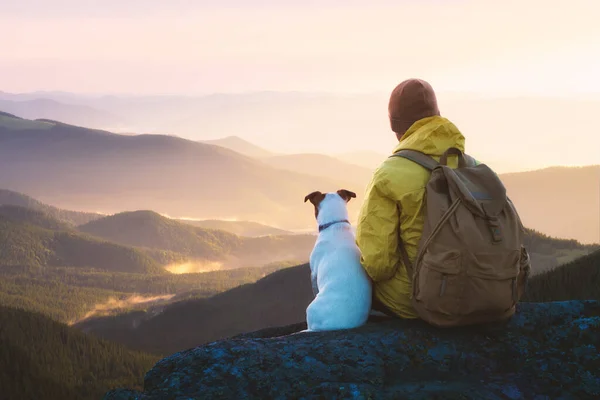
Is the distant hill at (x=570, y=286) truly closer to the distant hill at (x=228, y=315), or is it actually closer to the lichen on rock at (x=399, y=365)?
the lichen on rock at (x=399, y=365)

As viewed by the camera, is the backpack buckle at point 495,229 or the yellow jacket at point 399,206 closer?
the backpack buckle at point 495,229

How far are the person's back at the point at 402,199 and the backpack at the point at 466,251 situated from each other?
192 mm

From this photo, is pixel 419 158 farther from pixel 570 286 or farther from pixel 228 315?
pixel 228 315

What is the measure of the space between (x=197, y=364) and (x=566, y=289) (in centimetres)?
896

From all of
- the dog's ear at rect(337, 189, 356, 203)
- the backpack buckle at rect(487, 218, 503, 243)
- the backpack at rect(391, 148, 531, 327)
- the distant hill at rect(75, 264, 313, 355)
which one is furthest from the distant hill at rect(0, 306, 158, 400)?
the distant hill at rect(75, 264, 313, 355)

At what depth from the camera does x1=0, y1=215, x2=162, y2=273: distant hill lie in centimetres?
16700

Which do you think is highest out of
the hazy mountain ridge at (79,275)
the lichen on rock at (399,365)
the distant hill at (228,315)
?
the lichen on rock at (399,365)

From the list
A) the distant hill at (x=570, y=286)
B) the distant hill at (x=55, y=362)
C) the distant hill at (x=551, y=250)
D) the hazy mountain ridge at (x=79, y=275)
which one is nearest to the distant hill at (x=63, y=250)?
the hazy mountain ridge at (x=79, y=275)

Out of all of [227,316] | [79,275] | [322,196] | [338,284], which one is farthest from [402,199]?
[79,275]

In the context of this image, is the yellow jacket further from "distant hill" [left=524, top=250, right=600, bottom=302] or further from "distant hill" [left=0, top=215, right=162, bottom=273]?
"distant hill" [left=0, top=215, right=162, bottom=273]

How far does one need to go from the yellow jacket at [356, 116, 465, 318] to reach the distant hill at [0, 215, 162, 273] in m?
177

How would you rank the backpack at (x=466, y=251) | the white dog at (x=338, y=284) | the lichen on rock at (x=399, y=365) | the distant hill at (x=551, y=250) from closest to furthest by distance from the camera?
1. the lichen on rock at (x=399, y=365)
2. the backpack at (x=466, y=251)
3. the white dog at (x=338, y=284)
4. the distant hill at (x=551, y=250)

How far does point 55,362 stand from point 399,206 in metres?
23.2

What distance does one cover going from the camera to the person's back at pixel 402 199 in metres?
4.66
